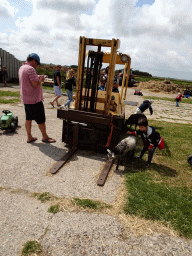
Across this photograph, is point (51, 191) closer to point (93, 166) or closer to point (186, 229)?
point (93, 166)

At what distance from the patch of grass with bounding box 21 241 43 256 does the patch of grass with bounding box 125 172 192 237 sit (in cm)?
135

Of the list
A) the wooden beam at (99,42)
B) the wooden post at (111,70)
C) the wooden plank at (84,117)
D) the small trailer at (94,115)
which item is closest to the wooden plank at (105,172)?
the small trailer at (94,115)

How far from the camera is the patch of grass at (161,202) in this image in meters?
2.71

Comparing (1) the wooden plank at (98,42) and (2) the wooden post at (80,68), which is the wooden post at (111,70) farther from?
(2) the wooden post at (80,68)

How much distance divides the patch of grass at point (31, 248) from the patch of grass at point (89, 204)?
85 cm

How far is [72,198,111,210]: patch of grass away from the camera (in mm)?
2852

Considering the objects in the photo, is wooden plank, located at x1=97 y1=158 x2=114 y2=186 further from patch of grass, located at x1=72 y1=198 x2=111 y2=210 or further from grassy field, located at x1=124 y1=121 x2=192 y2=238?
patch of grass, located at x1=72 y1=198 x2=111 y2=210

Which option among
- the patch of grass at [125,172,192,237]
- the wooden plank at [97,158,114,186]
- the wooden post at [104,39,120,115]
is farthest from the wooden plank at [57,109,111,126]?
the patch of grass at [125,172,192,237]

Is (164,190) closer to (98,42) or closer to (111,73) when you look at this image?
(111,73)

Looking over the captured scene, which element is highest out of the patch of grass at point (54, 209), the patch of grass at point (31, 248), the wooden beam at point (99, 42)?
the wooden beam at point (99, 42)

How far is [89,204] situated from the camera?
113 inches

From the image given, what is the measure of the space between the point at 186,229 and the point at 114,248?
1120 mm

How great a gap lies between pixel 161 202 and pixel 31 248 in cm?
211

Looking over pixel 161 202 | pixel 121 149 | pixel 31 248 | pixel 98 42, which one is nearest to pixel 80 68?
pixel 98 42
